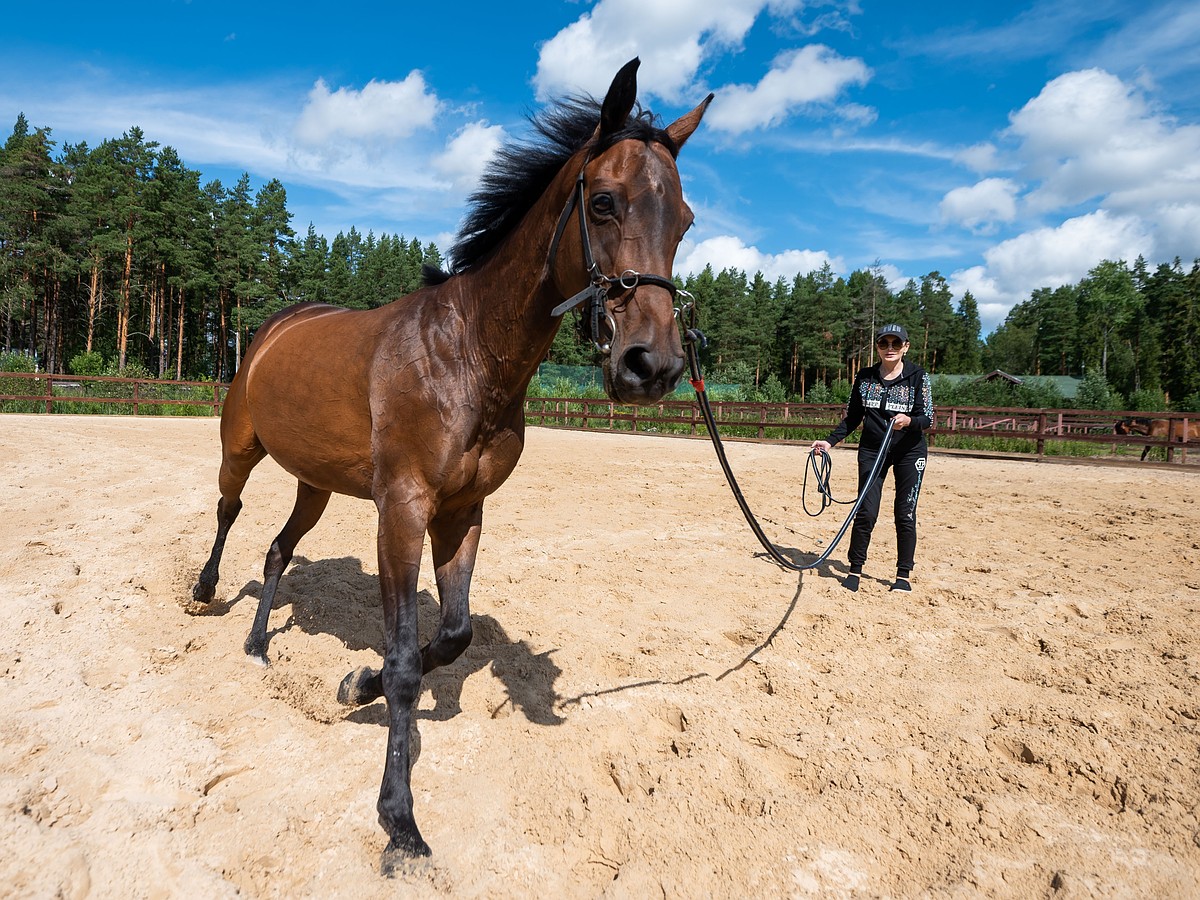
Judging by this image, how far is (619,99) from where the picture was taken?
2.38 meters

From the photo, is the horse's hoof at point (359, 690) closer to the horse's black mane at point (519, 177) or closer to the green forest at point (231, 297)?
the horse's black mane at point (519, 177)

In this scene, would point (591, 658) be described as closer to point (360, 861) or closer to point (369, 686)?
point (369, 686)

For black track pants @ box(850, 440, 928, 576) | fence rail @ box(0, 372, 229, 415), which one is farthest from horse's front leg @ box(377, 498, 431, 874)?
fence rail @ box(0, 372, 229, 415)

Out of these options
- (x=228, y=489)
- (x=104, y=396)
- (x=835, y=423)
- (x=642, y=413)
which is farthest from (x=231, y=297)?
(x=228, y=489)

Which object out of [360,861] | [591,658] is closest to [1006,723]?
[591,658]

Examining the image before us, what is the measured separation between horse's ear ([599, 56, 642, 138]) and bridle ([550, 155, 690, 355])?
0.14 m

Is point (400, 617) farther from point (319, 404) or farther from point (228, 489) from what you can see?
point (228, 489)

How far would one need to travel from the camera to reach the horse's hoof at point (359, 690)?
10.4 feet

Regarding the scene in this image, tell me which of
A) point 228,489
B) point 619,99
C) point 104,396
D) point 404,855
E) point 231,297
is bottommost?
point 404,855

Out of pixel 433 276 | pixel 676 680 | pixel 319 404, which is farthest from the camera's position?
pixel 676 680

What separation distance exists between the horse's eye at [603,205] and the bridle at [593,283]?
0.05 metres

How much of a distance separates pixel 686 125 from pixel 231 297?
2355 inches

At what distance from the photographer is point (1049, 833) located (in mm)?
2361

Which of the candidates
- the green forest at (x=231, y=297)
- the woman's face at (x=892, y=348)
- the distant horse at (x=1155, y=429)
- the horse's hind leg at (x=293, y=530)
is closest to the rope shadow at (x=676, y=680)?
the horse's hind leg at (x=293, y=530)
